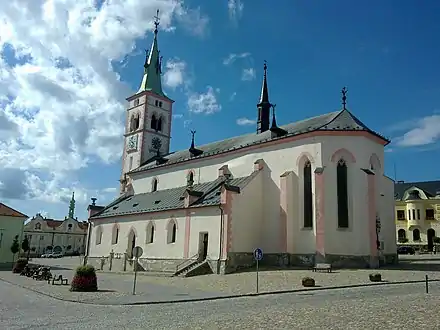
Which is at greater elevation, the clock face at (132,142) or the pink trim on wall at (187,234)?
the clock face at (132,142)

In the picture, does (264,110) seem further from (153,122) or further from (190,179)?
(153,122)

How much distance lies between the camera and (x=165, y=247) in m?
39.6

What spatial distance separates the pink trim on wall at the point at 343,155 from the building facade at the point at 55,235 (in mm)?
86225

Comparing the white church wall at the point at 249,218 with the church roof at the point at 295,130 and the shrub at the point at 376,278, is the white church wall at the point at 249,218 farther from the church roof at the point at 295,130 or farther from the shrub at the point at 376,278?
the shrub at the point at 376,278

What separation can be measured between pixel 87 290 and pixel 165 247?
18.0 metres

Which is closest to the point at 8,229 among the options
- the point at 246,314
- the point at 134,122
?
the point at 134,122

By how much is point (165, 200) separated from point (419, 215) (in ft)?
147

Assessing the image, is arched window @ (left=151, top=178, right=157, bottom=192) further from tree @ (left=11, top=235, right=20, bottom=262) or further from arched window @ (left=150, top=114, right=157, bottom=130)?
tree @ (left=11, top=235, right=20, bottom=262)

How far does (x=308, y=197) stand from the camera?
113 ft

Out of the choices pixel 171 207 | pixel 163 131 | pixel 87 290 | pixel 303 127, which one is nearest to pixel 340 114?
pixel 303 127

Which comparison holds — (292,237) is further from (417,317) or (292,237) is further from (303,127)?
(417,317)

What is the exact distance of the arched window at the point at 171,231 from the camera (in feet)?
130

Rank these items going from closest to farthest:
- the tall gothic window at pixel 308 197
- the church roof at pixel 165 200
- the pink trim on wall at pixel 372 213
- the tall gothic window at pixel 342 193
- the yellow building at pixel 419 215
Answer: the pink trim on wall at pixel 372 213 < the tall gothic window at pixel 342 193 < the tall gothic window at pixel 308 197 < the church roof at pixel 165 200 < the yellow building at pixel 419 215

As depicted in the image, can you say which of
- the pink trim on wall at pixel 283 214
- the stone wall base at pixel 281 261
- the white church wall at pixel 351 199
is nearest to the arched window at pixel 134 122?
the stone wall base at pixel 281 261
